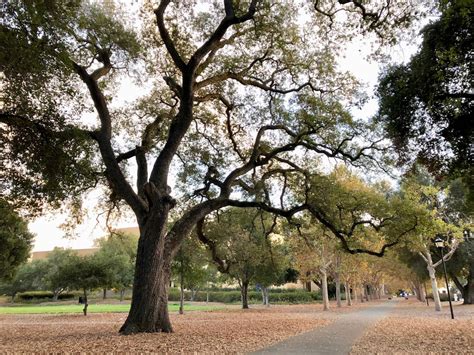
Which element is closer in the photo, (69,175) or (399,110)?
(399,110)

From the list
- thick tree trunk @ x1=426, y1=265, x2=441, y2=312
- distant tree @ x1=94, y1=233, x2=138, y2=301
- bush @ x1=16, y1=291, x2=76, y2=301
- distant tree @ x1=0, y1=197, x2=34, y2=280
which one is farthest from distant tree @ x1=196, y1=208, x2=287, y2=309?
bush @ x1=16, y1=291, x2=76, y2=301

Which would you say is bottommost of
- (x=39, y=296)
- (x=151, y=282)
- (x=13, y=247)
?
(x=39, y=296)

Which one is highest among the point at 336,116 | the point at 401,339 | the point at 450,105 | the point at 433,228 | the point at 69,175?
the point at 336,116

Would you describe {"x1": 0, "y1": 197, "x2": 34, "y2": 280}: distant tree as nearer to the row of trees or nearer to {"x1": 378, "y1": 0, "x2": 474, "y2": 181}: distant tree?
the row of trees

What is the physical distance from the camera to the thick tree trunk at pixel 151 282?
10359mm

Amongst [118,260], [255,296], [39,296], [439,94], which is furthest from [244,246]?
[39,296]

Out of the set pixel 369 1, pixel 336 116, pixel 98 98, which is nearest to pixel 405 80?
pixel 369 1

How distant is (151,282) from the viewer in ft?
34.8

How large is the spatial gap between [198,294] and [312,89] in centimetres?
5009

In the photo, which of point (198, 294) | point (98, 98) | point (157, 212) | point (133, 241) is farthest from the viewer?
point (133, 241)

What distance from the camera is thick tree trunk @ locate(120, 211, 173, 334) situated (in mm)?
10359

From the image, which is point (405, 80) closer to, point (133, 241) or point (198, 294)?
point (198, 294)

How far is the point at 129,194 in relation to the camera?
11695 mm

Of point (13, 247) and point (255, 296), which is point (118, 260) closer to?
point (13, 247)
